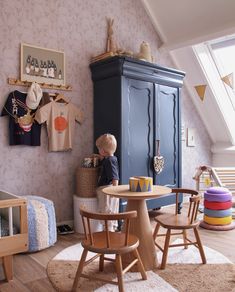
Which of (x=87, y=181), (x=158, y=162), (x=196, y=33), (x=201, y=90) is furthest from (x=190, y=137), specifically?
(x=87, y=181)

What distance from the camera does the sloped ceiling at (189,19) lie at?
391 cm

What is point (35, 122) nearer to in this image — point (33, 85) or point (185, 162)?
point (33, 85)

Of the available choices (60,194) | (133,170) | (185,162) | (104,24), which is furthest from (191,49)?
(60,194)

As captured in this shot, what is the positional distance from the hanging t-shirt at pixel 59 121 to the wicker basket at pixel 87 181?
35 cm

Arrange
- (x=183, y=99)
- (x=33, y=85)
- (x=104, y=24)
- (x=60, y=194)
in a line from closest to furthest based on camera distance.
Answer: (x=33, y=85)
(x=60, y=194)
(x=104, y=24)
(x=183, y=99)

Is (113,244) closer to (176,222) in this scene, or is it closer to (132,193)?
(132,193)

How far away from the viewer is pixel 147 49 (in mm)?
4039

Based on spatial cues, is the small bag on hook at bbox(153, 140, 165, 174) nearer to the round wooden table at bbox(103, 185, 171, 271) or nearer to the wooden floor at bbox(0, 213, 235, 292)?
the wooden floor at bbox(0, 213, 235, 292)

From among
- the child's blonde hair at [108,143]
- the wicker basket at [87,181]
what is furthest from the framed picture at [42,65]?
the wicker basket at [87,181]

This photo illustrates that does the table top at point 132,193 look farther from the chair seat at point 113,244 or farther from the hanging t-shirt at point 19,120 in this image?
the hanging t-shirt at point 19,120

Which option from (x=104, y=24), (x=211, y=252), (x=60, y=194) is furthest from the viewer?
(x=104, y=24)

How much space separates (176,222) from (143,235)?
0.29 meters

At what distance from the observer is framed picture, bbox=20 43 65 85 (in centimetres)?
333

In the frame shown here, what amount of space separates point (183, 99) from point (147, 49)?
1.32 meters
